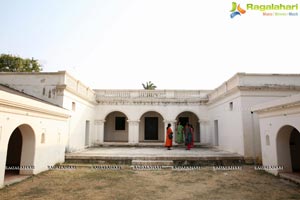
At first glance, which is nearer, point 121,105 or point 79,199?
point 79,199

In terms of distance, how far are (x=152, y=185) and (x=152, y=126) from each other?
12.3 metres

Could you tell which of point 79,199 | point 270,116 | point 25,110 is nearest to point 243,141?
point 270,116

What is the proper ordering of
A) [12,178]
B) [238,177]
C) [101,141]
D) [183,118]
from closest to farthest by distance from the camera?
[12,178], [238,177], [101,141], [183,118]

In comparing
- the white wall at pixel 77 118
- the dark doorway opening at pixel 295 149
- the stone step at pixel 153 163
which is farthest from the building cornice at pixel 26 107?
the dark doorway opening at pixel 295 149

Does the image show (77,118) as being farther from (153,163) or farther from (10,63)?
(10,63)

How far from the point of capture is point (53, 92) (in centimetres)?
1031

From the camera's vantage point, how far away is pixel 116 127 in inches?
732

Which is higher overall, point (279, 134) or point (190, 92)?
point (190, 92)

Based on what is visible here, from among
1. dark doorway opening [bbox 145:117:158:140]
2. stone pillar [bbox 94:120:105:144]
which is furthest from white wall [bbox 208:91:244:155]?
stone pillar [bbox 94:120:105:144]

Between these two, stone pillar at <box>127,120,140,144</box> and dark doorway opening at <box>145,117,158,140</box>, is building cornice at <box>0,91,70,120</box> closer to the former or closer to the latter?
stone pillar at <box>127,120,140,144</box>

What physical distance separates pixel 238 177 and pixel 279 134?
7.27ft

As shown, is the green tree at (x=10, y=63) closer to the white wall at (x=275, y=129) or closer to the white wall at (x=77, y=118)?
the white wall at (x=77, y=118)

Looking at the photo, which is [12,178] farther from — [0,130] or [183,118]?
[183,118]

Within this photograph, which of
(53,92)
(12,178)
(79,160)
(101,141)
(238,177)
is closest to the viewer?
(12,178)
